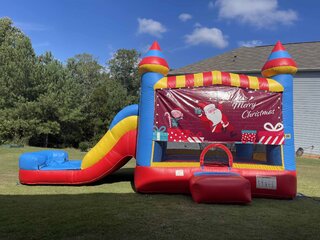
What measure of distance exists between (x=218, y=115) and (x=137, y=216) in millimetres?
3054

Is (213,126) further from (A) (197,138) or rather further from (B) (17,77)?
(B) (17,77)

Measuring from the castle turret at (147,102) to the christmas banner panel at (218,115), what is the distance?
15 centimetres

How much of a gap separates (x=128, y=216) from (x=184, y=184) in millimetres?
2042

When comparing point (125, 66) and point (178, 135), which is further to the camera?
point (125, 66)

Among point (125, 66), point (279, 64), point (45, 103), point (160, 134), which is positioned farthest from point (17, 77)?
point (125, 66)

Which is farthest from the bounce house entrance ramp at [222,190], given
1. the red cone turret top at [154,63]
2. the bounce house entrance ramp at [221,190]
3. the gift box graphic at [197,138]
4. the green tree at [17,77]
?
the green tree at [17,77]

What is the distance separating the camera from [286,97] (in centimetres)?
737

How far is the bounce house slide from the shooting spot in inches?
303

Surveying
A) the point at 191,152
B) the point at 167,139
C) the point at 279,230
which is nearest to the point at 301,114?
the point at 191,152

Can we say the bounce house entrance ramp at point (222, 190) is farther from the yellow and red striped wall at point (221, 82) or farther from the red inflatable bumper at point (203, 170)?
the yellow and red striped wall at point (221, 82)

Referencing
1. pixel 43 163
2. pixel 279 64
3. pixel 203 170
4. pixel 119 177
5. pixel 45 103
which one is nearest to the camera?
pixel 203 170

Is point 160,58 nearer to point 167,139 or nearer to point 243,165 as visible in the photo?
point 167,139

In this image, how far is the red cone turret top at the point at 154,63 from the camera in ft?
24.2

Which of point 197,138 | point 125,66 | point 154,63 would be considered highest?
point 125,66
